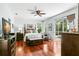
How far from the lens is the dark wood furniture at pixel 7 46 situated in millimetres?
2508

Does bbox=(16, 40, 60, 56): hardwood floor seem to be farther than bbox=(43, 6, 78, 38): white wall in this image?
Yes

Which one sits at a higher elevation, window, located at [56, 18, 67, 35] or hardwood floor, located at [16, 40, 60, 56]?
window, located at [56, 18, 67, 35]

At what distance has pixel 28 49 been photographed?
9.20ft

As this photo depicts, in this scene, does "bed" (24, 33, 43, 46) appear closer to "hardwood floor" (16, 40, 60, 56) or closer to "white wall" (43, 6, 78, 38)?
"hardwood floor" (16, 40, 60, 56)

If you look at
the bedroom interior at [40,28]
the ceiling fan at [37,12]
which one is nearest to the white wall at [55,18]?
the bedroom interior at [40,28]

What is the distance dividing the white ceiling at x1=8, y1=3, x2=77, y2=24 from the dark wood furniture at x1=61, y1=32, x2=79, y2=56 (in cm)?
61

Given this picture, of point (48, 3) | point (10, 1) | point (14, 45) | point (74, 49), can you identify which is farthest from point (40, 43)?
point (10, 1)

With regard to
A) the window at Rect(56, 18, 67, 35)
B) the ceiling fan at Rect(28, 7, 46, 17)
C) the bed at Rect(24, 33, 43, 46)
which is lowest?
the bed at Rect(24, 33, 43, 46)

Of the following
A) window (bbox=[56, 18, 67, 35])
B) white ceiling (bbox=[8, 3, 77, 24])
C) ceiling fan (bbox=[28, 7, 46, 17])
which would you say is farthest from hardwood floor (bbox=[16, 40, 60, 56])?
ceiling fan (bbox=[28, 7, 46, 17])

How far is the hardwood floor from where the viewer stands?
8.80 feet

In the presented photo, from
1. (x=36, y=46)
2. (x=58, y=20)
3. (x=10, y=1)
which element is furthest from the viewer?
(x=36, y=46)

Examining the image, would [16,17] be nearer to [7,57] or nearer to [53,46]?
[7,57]

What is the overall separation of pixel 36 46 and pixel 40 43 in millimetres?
226

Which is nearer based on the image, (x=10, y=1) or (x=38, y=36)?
(x=10, y=1)
